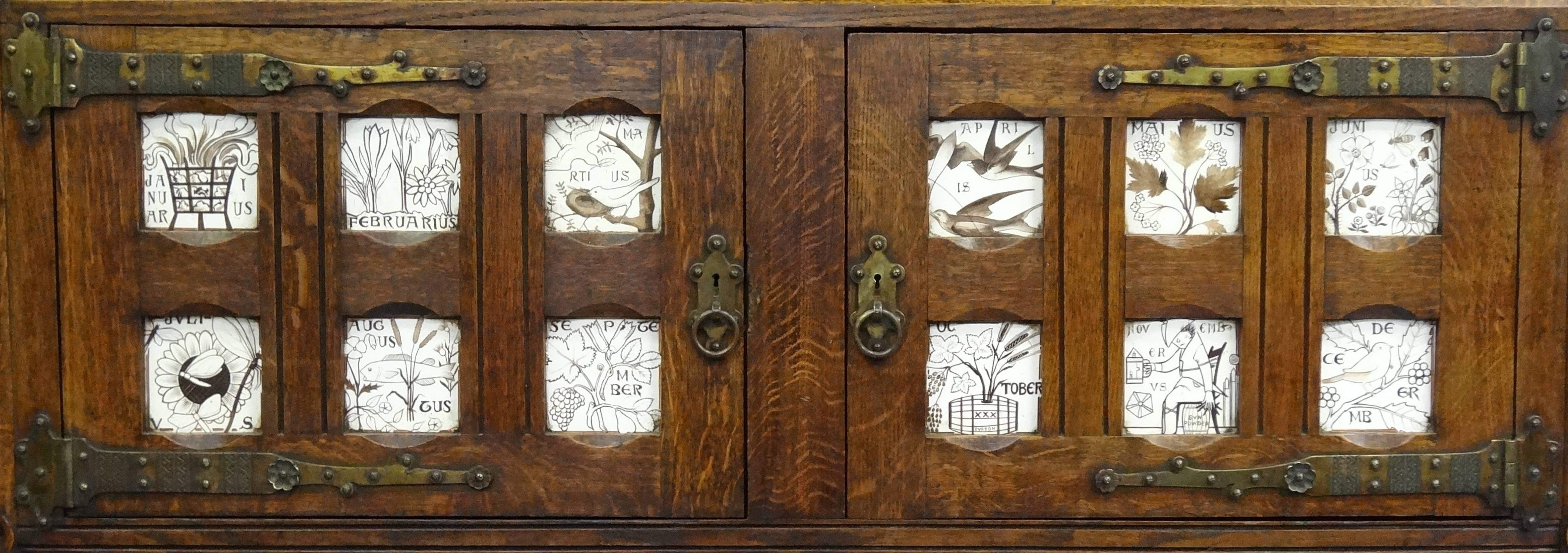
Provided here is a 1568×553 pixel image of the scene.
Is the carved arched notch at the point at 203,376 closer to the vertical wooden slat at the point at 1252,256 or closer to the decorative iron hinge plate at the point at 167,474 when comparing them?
the decorative iron hinge plate at the point at 167,474

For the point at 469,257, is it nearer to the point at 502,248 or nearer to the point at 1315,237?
the point at 502,248

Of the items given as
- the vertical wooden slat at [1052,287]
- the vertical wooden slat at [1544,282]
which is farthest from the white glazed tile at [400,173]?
the vertical wooden slat at [1544,282]

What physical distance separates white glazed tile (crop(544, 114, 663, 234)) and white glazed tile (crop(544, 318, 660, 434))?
0.16 m

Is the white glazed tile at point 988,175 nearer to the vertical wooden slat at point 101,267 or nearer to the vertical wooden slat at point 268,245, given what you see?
the vertical wooden slat at point 268,245

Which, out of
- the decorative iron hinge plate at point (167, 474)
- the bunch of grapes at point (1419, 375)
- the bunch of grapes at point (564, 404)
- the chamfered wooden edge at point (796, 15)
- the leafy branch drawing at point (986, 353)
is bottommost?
the decorative iron hinge plate at point (167, 474)

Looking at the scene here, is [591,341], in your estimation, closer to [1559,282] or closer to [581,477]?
Answer: [581,477]

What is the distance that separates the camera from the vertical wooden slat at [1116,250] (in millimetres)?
2064

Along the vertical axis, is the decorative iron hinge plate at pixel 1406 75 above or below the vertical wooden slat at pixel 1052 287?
above

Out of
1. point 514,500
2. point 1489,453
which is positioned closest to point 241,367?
point 514,500

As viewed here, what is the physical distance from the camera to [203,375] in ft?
6.93

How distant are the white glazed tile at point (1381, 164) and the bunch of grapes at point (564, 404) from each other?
1262mm

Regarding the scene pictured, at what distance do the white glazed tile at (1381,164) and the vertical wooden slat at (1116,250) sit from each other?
34 cm

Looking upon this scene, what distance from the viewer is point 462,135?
2062mm

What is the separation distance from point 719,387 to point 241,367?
791 mm
